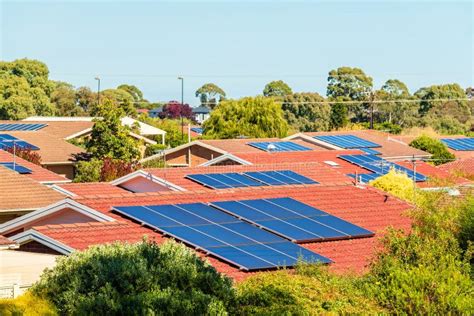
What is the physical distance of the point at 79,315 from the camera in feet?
55.6

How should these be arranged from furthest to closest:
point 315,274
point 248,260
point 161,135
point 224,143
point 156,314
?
point 161,135 → point 224,143 → point 248,260 → point 315,274 → point 156,314

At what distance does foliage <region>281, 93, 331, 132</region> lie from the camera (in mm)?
123938

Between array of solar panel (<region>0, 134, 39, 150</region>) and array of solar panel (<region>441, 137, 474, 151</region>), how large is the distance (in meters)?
32.1

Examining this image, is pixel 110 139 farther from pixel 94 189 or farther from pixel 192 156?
pixel 94 189

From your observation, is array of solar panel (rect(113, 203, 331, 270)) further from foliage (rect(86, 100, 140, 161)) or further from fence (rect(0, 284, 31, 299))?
foliage (rect(86, 100, 140, 161))

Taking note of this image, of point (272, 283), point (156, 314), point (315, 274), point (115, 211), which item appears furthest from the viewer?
point (115, 211)

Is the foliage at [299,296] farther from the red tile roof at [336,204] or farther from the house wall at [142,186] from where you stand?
the house wall at [142,186]

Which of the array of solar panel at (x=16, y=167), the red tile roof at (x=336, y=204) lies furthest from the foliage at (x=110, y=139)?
the red tile roof at (x=336, y=204)

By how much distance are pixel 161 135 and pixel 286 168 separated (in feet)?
148

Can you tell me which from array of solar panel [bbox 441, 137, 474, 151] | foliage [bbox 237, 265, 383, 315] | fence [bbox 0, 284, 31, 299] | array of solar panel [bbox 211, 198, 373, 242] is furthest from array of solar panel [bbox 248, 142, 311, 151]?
fence [bbox 0, 284, 31, 299]

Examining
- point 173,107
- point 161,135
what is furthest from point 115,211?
point 173,107

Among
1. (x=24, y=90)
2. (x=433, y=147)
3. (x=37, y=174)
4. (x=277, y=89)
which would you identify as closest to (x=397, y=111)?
(x=277, y=89)

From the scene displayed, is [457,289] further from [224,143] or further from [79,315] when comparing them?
[224,143]

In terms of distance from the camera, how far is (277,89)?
157750mm
